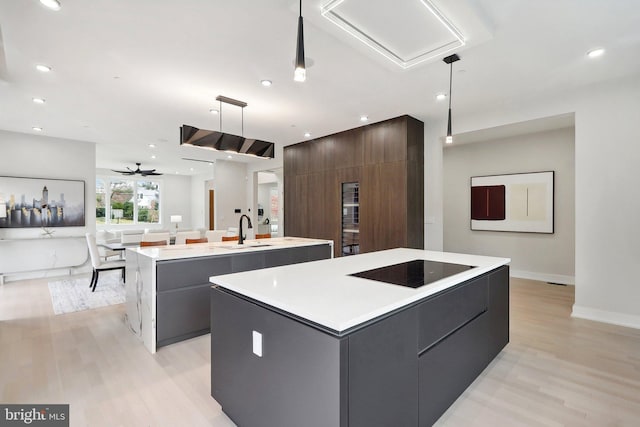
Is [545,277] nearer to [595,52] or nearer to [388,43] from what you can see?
[595,52]

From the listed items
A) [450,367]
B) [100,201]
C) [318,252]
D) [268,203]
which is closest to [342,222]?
[318,252]

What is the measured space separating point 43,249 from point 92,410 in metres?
5.35

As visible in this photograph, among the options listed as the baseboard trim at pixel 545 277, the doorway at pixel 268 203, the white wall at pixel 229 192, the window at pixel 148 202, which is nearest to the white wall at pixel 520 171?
the baseboard trim at pixel 545 277

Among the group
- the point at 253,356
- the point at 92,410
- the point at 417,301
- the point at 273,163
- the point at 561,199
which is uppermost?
the point at 273,163

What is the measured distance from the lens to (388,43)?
237 centimetres

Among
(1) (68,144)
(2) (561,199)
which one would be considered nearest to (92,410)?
(1) (68,144)

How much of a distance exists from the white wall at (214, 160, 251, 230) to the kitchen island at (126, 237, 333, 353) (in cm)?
533

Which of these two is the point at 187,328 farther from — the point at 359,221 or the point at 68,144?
the point at 68,144

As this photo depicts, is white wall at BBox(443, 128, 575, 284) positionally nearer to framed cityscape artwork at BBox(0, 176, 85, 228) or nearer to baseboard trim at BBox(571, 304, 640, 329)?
baseboard trim at BBox(571, 304, 640, 329)

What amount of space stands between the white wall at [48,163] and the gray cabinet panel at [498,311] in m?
7.12

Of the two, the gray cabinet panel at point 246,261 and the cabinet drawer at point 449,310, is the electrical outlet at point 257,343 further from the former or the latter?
the gray cabinet panel at point 246,261

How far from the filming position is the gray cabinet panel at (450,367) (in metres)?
1.54

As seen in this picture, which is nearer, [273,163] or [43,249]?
[43,249]

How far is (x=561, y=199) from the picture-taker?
4922mm
